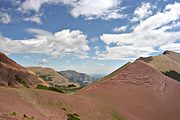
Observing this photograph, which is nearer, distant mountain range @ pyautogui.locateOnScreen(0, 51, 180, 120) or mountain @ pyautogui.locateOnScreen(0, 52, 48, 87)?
distant mountain range @ pyautogui.locateOnScreen(0, 51, 180, 120)

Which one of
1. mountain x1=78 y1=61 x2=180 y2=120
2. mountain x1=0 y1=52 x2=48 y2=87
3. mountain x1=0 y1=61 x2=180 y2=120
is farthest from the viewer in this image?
mountain x1=0 y1=52 x2=48 y2=87

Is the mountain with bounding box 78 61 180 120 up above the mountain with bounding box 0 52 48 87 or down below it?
below

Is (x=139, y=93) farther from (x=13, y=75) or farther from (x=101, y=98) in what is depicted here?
(x=13, y=75)

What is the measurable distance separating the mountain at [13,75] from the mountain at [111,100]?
2050 centimetres

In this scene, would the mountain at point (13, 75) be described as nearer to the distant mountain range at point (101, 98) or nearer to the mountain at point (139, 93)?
the distant mountain range at point (101, 98)

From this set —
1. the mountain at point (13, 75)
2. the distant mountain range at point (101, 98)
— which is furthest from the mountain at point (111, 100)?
the mountain at point (13, 75)

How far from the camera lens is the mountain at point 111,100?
93.4ft

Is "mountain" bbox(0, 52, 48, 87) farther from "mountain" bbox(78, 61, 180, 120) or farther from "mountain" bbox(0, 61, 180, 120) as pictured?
"mountain" bbox(78, 61, 180, 120)

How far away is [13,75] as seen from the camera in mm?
68688

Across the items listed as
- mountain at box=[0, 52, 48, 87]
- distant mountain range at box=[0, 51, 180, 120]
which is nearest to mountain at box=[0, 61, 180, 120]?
distant mountain range at box=[0, 51, 180, 120]

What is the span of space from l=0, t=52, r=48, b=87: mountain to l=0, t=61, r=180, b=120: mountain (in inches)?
807

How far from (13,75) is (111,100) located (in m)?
31.1

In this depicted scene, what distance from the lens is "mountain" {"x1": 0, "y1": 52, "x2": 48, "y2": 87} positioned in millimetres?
65719

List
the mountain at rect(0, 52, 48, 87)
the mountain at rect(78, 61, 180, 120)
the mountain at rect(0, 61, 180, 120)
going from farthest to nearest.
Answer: the mountain at rect(0, 52, 48, 87) < the mountain at rect(78, 61, 180, 120) < the mountain at rect(0, 61, 180, 120)
